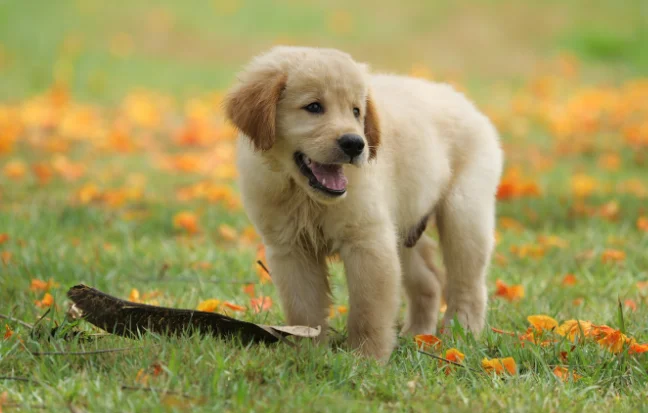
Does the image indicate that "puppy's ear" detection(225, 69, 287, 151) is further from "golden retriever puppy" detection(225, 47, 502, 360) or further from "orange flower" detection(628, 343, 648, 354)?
"orange flower" detection(628, 343, 648, 354)

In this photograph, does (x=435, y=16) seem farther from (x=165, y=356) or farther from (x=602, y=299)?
(x=165, y=356)

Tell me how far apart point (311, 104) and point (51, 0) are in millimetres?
12366

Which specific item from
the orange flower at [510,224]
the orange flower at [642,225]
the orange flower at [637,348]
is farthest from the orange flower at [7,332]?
the orange flower at [642,225]

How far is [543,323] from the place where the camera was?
3.72 metres

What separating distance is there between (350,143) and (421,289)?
1426mm

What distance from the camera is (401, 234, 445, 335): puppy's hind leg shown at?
4.40 m

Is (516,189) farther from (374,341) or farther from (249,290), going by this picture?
(374,341)

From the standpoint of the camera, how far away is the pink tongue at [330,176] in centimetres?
343

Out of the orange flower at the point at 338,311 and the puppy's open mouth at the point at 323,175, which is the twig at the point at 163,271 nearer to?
the orange flower at the point at 338,311

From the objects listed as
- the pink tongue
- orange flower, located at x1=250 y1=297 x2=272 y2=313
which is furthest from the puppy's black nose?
orange flower, located at x1=250 y1=297 x2=272 y2=313

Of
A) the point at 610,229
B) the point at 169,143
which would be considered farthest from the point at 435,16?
the point at 610,229

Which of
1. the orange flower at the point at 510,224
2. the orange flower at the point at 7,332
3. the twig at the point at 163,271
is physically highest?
the orange flower at the point at 7,332

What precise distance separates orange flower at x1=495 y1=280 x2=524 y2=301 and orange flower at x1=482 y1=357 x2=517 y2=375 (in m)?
1.36

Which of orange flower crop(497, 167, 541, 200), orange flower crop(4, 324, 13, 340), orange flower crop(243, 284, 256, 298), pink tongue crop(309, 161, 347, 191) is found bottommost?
orange flower crop(497, 167, 541, 200)
